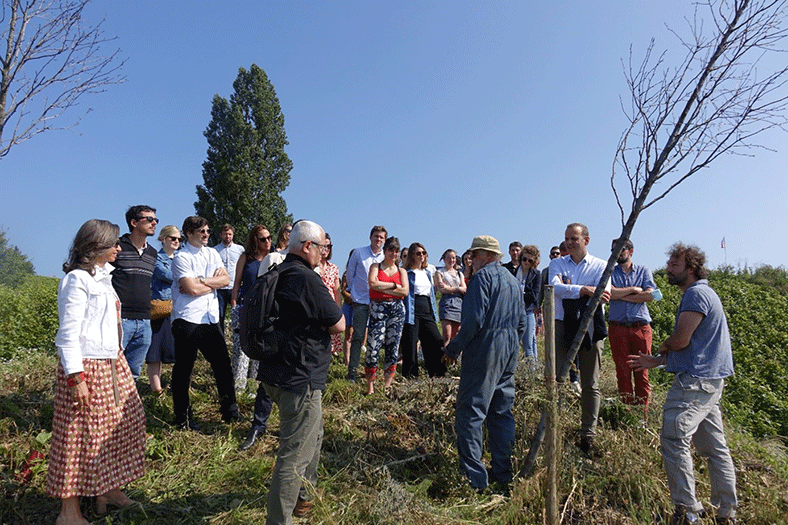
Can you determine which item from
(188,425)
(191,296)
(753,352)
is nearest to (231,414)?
(188,425)

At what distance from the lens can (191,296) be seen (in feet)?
15.0

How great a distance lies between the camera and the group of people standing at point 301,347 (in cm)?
312

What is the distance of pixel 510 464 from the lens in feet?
13.7

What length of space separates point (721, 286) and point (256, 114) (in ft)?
81.9

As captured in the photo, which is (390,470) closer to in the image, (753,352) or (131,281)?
(131,281)

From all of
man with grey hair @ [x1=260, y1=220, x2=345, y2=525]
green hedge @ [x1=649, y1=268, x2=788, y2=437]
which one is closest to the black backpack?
man with grey hair @ [x1=260, y1=220, x2=345, y2=525]

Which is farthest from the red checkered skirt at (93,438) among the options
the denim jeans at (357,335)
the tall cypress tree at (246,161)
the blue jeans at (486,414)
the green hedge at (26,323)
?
the tall cypress tree at (246,161)

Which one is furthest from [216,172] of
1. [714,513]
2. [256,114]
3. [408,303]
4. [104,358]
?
[714,513]

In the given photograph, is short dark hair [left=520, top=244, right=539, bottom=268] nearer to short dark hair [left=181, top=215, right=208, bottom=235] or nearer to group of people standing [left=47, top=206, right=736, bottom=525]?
group of people standing [left=47, top=206, right=736, bottom=525]

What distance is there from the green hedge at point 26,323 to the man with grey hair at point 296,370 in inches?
357

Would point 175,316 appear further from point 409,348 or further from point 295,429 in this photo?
point 409,348

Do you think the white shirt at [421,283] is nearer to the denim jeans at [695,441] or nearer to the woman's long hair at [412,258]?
the woman's long hair at [412,258]

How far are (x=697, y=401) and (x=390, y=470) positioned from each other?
7.93 ft

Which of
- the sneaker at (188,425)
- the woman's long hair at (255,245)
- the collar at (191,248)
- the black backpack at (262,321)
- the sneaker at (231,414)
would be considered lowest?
the sneaker at (188,425)
